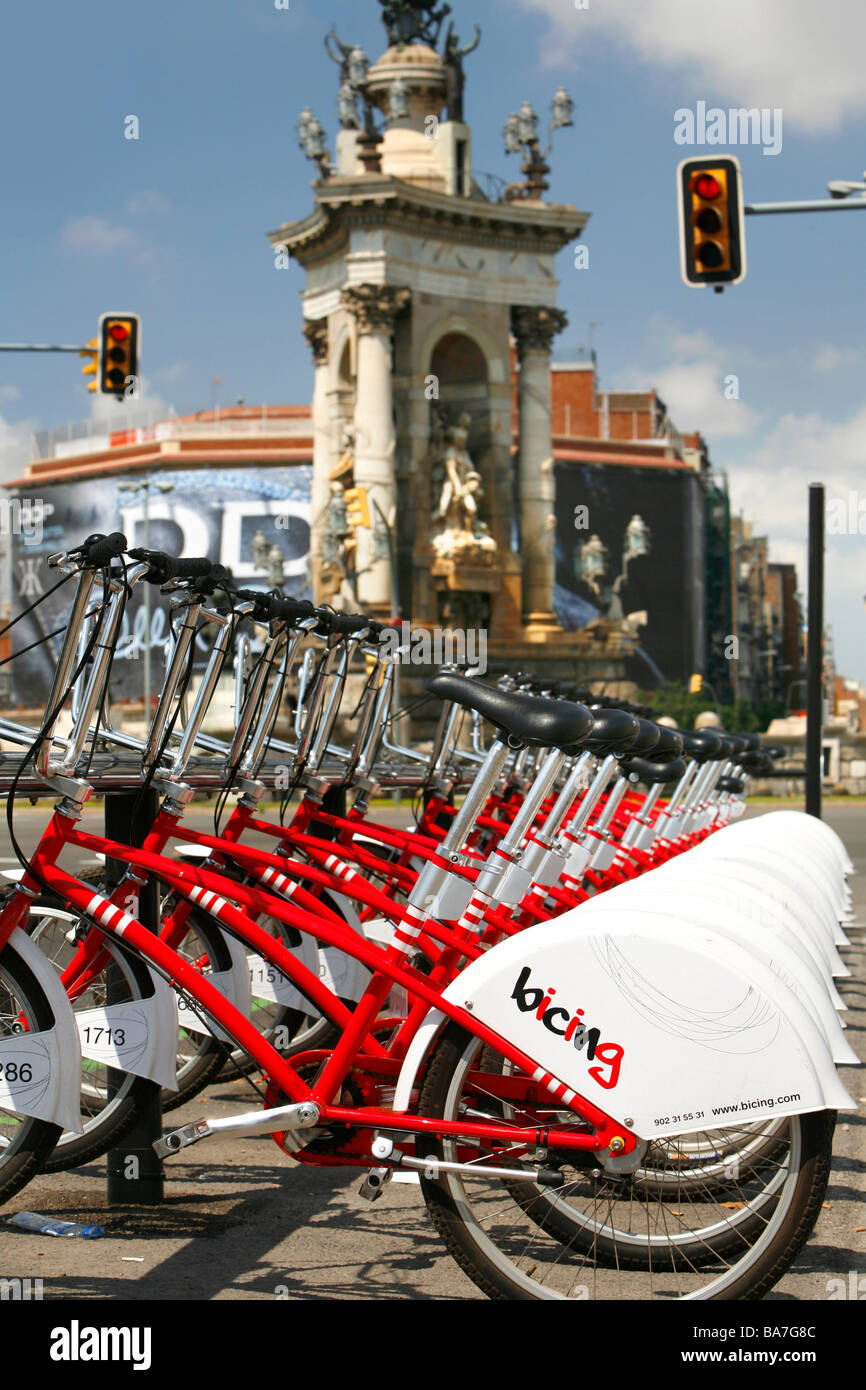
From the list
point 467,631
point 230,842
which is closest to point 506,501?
point 467,631

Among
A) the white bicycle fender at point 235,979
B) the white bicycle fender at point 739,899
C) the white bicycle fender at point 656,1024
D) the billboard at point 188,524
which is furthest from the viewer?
the billboard at point 188,524

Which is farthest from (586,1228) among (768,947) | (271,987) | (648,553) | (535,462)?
(648,553)

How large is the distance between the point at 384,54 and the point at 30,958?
46.0 meters

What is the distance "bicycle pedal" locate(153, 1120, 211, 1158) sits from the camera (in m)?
4.19

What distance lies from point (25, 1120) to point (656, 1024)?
162 centimetres

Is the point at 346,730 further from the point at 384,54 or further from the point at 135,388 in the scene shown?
the point at 384,54

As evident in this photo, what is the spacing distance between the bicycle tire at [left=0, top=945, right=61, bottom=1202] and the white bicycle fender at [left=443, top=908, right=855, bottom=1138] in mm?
1095

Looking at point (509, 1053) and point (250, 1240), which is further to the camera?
point (250, 1240)

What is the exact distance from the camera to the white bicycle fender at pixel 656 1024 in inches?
147

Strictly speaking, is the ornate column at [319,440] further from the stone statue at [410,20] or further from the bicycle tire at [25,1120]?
the bicycle tire at [25,1120]

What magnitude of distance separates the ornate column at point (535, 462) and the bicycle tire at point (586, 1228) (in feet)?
133
